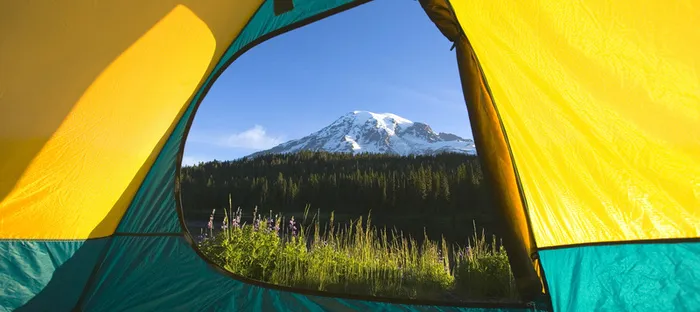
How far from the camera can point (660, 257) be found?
156cm

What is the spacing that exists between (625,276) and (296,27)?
205 cm

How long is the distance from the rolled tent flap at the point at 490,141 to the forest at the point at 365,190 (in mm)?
25653

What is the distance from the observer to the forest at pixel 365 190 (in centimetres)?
3381

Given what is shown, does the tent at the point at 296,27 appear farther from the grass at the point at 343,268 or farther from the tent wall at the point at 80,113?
the grass at the point at 343,268

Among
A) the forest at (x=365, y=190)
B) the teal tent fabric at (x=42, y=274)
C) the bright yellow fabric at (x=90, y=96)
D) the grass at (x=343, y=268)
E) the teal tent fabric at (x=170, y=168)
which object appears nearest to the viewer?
the bright yellow fabric at (x=90, y=96)

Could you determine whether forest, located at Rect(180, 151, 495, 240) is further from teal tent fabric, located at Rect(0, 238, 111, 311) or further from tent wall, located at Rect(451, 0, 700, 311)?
tent wall, located at Rect(451, 0, 700, 311)

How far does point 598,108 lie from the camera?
1.64m

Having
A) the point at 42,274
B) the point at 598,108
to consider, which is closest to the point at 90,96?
the point at 42,274

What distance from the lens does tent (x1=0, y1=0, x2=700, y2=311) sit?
154cm

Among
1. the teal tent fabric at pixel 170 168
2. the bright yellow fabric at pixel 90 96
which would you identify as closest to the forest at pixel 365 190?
the teal tent fabric at pixel 170 168

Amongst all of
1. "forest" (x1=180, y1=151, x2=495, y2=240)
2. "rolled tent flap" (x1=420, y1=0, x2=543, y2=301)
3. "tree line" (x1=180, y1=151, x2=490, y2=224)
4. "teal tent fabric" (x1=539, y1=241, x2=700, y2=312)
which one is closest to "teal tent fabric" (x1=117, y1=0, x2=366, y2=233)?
"rolled tent flap" (x1=420, y1=0, x2=543, y2=301)

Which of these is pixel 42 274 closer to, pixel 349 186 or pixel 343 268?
pixel 343 268

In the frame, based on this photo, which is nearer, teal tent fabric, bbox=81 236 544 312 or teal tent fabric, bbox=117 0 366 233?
teal tent fabric, bbox=81 236 544 312

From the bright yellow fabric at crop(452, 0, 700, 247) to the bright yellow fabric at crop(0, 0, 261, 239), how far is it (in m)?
1.52
